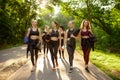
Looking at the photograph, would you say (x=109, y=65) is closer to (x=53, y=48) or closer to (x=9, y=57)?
(x=53, y=48)

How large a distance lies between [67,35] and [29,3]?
135 feet

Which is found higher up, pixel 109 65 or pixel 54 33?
pixel 54 33

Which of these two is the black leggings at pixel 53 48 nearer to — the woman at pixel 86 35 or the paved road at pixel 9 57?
the woman at pixel 86 35

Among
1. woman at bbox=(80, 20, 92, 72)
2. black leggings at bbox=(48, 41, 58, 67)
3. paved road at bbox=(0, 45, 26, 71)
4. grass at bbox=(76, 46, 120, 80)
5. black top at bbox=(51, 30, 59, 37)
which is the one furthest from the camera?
paved road at bbox=(0, 45, 26, 71)

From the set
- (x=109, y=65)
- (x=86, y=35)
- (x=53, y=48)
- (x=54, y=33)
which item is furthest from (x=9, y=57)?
(x=86, y=35)

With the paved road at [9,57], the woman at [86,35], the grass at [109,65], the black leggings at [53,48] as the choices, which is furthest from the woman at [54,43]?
the paved road at [9,57]

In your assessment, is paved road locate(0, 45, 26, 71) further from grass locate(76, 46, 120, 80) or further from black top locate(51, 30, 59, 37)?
Answer: grass locate(76, 46, 120, 80)

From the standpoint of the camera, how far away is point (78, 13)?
147ft

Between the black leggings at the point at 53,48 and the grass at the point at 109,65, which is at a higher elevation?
the black leggings at the point at 53,48

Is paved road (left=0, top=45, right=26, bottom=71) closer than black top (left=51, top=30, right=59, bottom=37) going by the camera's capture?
No

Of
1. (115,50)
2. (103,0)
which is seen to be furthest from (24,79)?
(103,0)

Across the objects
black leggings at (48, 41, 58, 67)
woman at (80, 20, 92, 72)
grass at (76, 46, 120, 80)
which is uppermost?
woman at (80, 20, 92, 72)

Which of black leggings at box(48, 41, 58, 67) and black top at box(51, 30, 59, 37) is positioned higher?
black top at box(51, 30, 59, 37)

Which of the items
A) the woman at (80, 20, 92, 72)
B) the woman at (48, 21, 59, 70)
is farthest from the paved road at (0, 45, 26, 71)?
the woman at (80, 20, 92, 72)
